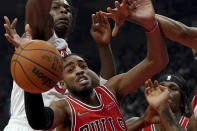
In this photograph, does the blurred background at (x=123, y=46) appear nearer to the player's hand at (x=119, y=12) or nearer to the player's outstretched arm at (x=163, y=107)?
the player's outstretched arm at (x=163, y=107)

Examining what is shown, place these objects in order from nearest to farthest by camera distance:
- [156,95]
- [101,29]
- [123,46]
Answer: [156,95]
[101,29]
[123,46]

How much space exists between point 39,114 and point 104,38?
3.79 feet

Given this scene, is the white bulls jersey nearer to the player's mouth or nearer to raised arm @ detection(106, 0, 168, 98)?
the player's mouth

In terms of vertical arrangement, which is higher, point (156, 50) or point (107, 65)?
point (156, 50)

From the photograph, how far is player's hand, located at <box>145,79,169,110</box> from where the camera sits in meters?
2.85

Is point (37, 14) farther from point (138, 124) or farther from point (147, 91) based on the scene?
point (138, 124)

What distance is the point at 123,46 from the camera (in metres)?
12.5

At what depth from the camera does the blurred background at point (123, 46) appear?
35.5 feet

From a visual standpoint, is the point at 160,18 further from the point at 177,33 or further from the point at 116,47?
the point at 116,47

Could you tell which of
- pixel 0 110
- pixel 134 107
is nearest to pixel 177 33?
pixel 134 107

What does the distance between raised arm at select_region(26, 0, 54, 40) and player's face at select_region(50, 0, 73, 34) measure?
2.55ft

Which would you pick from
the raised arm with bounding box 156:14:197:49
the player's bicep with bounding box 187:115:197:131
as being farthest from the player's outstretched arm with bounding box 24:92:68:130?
the player's bicep with bounding box 187:115:197:131

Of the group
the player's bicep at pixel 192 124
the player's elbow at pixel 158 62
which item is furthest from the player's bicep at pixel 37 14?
the player's bicep at pixel 192 124

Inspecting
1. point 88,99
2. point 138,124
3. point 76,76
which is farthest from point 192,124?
point 76,76
